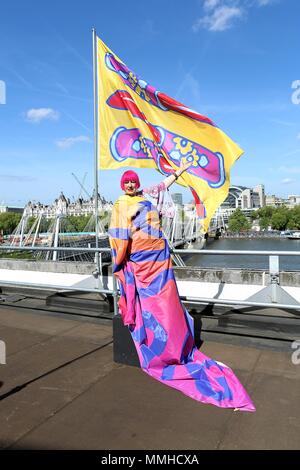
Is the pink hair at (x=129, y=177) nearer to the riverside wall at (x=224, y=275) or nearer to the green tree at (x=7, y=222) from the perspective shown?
the riverside wall at (x=224, y=275)

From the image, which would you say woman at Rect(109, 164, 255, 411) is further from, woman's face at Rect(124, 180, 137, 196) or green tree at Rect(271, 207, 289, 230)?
green tree at Rect(271, 207, 289, 230)

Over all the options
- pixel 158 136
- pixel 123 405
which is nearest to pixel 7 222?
pixel 158 136

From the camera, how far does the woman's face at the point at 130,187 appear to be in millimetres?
3783

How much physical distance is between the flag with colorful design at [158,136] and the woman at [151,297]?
49.2 inches

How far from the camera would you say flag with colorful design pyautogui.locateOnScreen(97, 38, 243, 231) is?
4.86 m

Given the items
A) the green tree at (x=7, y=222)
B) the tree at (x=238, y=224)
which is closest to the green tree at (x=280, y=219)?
the tree at (x=238, y=224)

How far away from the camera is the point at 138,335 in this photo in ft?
12.0

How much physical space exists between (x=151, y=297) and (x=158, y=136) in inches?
101

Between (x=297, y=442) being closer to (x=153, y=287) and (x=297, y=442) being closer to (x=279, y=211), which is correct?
(x=153, y=287)

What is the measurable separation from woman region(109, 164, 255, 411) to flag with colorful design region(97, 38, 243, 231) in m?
1.25

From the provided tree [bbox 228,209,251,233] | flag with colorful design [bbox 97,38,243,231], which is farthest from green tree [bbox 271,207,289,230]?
flag with colorful design [bbox 97,38,243,231]

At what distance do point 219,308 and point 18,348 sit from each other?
263cm

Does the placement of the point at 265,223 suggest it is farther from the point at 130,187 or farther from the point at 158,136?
the point at 130,187

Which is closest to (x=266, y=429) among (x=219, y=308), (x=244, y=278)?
(x=219, y=308)
